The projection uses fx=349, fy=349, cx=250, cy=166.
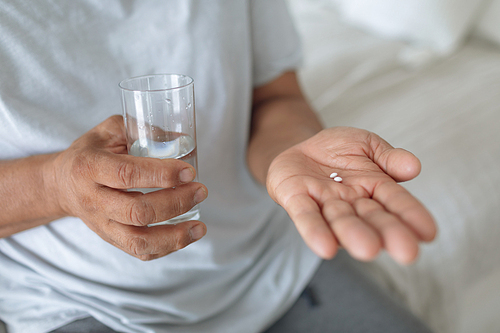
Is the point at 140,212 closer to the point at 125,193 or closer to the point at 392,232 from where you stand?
the point at 125,193

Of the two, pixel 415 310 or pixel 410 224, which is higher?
pixel 410 224

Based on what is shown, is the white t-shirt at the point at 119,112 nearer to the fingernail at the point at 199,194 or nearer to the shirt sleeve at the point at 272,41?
the shirt sleeve at the point at 272,41

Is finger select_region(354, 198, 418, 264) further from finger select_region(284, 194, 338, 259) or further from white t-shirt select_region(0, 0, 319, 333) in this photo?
white t-shirt select_region(0, 0, 319, 333)

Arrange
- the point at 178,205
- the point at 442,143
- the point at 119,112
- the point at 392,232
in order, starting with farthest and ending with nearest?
the point at 442,143
the point at 119,112
the point at 178,205
the point at 392,232

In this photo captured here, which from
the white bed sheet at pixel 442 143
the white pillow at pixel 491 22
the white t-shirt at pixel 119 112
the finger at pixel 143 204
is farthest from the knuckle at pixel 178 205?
the white pillow at pixel 491 22

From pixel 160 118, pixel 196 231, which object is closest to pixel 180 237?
pixel 196 231

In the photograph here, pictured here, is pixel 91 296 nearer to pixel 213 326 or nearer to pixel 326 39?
pixel 213 326

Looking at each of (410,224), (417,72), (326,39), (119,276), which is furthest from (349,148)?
(326,39)
